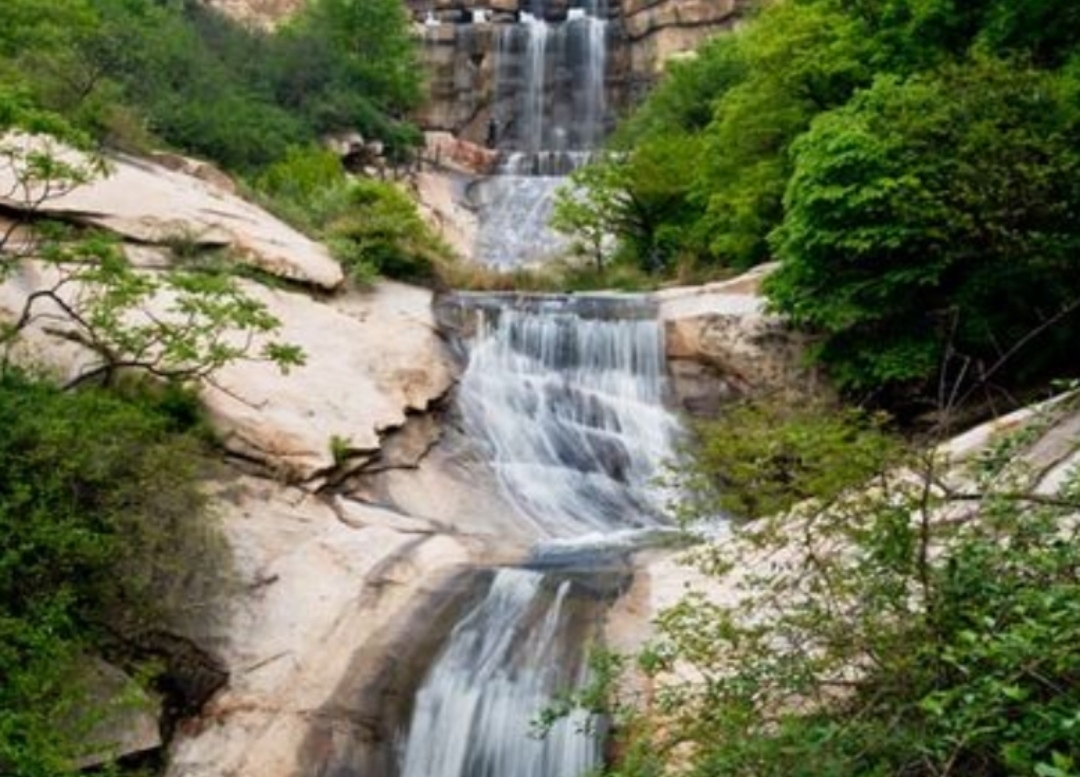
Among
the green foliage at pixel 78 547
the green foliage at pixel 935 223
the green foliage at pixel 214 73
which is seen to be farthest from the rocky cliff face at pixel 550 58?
the green foliage at pixel 78 547

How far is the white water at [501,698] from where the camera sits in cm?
766

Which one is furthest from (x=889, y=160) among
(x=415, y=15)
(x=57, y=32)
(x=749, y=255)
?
(x=415, y=15)

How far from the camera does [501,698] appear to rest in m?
8.20

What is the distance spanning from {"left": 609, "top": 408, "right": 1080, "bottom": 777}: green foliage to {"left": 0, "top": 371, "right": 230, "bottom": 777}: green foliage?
12.7 ft

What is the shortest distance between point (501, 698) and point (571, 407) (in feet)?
23.6

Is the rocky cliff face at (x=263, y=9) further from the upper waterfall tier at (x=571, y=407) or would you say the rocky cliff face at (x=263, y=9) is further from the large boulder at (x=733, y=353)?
the large boulder at (x=733, y=353)

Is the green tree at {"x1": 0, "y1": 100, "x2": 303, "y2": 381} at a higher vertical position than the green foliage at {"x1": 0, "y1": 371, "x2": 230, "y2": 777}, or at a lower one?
higher

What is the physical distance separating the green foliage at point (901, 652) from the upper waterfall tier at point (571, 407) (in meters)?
6.76

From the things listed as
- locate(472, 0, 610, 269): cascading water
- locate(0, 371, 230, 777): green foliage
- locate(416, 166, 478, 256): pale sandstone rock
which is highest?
locate(472, 0, 610, 269): cascading water

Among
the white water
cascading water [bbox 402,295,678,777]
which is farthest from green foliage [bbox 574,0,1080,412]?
the white water

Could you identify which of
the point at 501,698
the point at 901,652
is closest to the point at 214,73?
the point at 501,698

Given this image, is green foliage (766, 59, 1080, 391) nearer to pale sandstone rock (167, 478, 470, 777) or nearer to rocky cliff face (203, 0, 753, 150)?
pale sandstone rock (167, 478, 470, 777)

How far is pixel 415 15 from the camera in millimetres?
39344

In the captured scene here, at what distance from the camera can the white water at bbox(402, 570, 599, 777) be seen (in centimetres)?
→ 766
